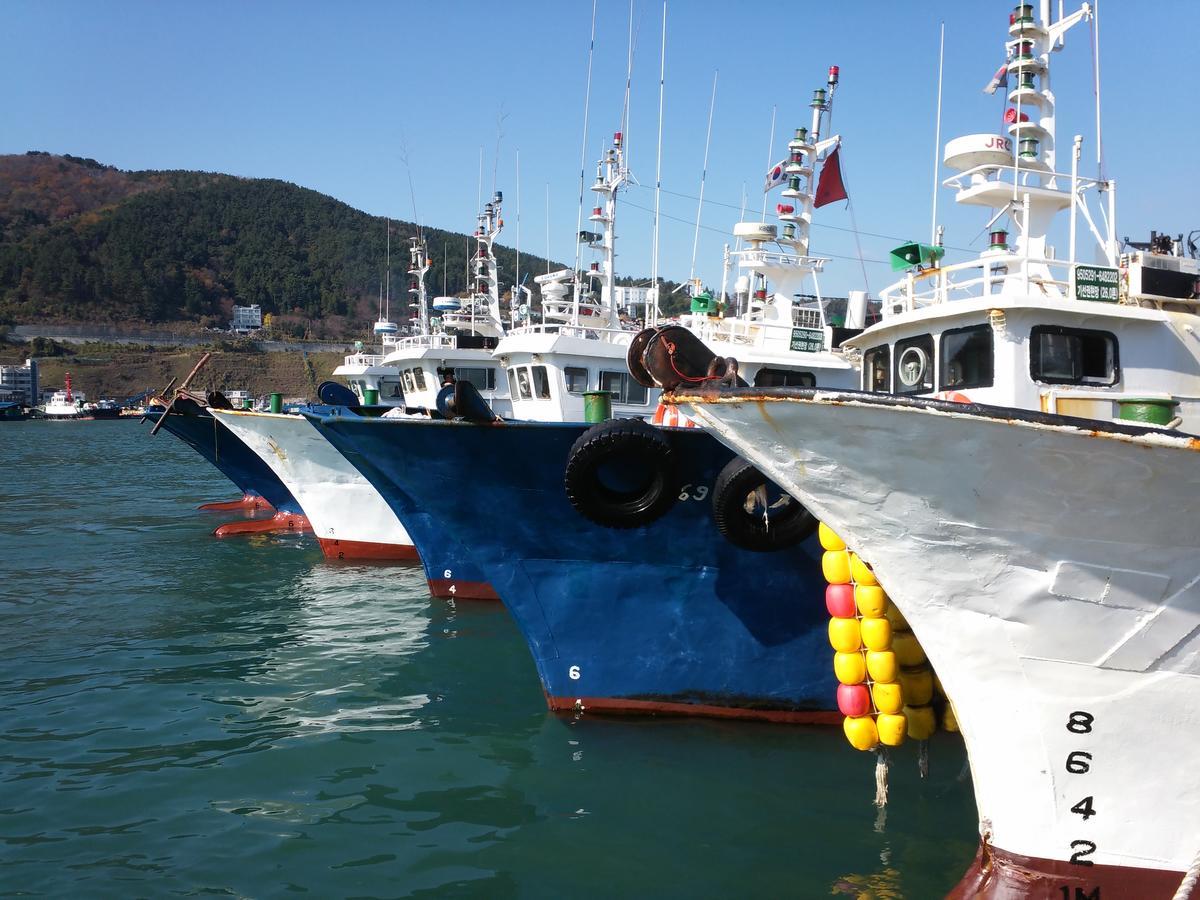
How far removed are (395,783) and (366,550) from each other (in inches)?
386

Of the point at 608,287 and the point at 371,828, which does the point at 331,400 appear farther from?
the point at 371,828

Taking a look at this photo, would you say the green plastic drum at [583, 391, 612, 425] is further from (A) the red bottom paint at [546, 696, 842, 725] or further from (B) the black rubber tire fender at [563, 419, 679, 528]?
(A) the red bottom paint at [546, 696, 842, 725]

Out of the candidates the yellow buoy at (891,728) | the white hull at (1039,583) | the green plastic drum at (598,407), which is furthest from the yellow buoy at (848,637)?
the green plastic drum at (598,407)

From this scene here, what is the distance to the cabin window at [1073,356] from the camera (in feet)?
23.1

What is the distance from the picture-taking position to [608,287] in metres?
17.8

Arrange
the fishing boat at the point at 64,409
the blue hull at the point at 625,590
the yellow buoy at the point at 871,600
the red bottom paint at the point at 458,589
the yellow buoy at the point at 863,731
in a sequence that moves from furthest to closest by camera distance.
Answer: the fishing boat at the point at 64,409 → the red bottom paint at the point at 458,589 → the blue hull at the point at 625,590 → the yellow buoy at the point at 863,731 → the yellow buoy at the point at 871,600

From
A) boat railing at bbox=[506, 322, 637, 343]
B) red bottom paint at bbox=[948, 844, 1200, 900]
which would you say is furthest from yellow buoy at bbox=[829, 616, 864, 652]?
boat railing at bbox=[506, 322, 637, 343]

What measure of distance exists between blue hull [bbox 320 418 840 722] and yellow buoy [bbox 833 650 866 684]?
1.69 m

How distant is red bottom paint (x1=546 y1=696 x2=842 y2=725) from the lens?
7.96 metres

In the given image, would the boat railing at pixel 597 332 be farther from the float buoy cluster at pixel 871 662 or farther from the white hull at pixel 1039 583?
the white hull at pixel 1039 583

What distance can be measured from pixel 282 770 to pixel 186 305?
158 metres

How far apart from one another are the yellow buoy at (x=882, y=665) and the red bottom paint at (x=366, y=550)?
1167 cm

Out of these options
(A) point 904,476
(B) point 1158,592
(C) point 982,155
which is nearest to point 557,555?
(A) point 904,476

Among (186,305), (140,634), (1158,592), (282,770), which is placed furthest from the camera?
(186,305)
